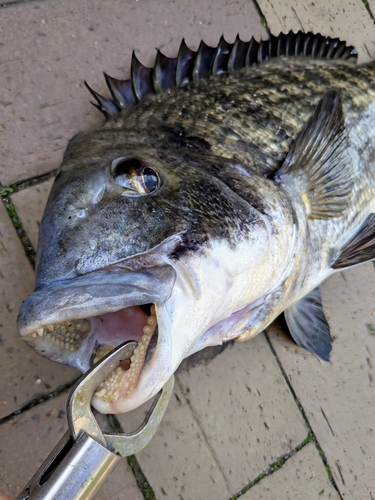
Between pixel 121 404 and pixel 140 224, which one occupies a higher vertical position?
pixel 140 224

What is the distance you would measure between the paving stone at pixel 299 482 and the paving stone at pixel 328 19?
2343 millimetres

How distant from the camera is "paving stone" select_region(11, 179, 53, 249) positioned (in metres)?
2.11

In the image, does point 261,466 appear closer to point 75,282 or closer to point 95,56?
point 75,282

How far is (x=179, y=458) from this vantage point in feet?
7.04

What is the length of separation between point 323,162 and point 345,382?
4.18 ft

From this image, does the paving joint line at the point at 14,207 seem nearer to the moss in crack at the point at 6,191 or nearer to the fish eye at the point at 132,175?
the moss in crack at the point at 6,191

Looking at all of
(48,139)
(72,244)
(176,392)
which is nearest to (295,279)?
(176,392)

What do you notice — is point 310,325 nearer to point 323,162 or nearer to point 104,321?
point 323,162

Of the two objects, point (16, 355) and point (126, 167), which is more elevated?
point (126, 167)

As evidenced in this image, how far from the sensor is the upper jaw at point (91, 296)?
1.07 metres

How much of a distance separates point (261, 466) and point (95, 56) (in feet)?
7.00

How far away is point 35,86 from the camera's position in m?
2.25

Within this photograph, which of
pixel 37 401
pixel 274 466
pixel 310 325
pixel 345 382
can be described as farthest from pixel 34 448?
pixel 345 382

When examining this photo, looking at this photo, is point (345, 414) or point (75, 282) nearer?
point (75, 282)
